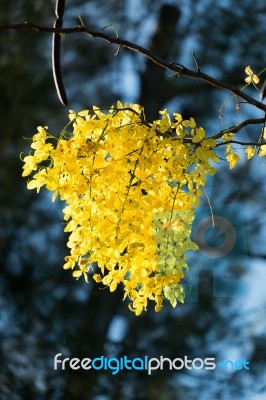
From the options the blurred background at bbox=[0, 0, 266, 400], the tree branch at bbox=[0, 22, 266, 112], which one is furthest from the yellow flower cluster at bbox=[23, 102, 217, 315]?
the blurred background at bbox=[0, 0, 266, 400]

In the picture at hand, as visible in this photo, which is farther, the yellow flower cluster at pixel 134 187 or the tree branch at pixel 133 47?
the yellow flower cluster at pixel 134 187

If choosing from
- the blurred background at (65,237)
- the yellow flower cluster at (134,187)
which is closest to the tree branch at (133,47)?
the yellow flower cluster at (134,187)

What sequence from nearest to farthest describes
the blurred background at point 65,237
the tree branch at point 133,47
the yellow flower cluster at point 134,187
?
the tree branch at point 133,47
the yellow flower cluster at point 134,187
the blurred background at point 65,237

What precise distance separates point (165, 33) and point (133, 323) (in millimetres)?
1701

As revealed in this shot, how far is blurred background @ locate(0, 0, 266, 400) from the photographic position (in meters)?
4.03

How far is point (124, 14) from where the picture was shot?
181 inches

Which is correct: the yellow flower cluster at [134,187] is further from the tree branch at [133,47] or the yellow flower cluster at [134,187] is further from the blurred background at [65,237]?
the blurred background at [65,237]

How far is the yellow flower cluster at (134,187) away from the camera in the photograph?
82 cm

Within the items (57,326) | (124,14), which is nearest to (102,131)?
(57,326)

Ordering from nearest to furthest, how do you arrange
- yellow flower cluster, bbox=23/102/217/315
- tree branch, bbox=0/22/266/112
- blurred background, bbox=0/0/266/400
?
tree branch, bbox=0/22/266/112, yellow flower cluster, bbox=23/102/217/315, blurred background, bbox=0/0/266/400

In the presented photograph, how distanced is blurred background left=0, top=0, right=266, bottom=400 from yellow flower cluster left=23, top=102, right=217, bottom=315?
303cm

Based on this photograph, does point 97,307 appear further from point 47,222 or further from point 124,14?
point 124,14

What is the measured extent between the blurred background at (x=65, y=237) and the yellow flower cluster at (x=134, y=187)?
303 centimetres

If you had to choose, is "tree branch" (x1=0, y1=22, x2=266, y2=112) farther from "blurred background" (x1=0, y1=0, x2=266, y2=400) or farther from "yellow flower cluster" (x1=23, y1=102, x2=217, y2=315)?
"blurred background" (x1=0, y1=0, x2=266, y2=400)
